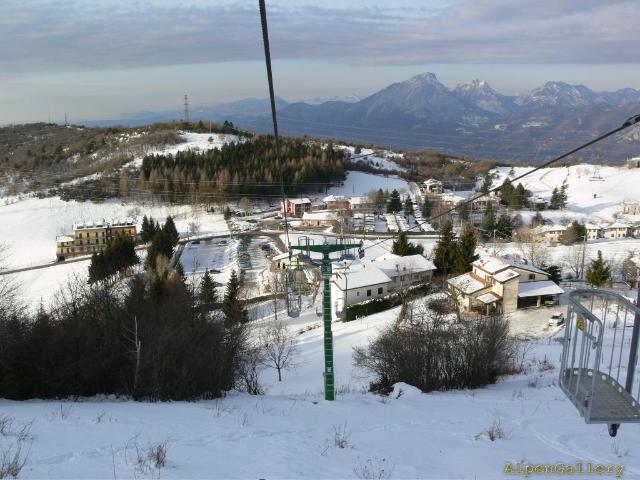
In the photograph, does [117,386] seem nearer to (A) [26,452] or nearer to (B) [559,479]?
(A) [26,452]

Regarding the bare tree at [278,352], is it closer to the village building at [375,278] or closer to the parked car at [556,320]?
the village building at [375,278]

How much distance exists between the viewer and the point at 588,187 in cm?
6756

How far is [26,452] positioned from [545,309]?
79.7ft

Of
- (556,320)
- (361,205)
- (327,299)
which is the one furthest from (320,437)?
(361,205)

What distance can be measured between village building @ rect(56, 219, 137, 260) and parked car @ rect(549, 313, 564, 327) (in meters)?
32.1

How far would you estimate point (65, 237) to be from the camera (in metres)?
41.9

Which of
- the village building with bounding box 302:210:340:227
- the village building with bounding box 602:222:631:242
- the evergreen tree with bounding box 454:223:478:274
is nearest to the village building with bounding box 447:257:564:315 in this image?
the evergreen tree with bounding box 454:223:478:274

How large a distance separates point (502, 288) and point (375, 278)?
6654 mm

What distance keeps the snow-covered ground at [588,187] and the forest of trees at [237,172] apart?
996 inches

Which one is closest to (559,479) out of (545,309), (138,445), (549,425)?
(549,425)

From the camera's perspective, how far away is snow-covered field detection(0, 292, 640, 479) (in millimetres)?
4211

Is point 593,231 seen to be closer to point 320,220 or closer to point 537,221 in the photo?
point 537,221

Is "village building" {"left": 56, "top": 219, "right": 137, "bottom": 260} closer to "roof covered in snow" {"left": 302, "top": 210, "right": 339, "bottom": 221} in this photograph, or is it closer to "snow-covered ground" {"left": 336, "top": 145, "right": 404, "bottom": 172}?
"roof covered in snow" {"left": 302, "top": 210, "right": 339, "bottom": 221}

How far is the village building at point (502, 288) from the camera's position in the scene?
24.6m
